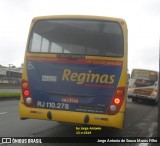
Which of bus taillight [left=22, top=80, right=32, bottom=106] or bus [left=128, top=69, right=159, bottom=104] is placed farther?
bus [left=128, top=69, right=159, bottom=104]

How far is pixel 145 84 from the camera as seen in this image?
89.2ft

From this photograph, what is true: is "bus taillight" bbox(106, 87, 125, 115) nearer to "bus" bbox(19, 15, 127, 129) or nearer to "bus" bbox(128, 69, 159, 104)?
"bus" bbox(19, 15, 127, 129)

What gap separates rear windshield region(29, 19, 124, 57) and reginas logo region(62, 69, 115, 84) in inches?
19.4

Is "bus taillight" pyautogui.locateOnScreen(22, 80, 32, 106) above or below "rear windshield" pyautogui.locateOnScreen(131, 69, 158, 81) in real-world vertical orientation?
above

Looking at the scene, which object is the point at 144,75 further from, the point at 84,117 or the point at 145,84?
the point at 84,117

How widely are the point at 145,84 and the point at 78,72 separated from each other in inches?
765

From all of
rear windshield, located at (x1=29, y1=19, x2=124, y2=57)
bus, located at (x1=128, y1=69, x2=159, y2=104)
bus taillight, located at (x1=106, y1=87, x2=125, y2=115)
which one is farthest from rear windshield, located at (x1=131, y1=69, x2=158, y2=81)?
bus taillight, located at (x1=106, y1=87, x2=125, y2=115)

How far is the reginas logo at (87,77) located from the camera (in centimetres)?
834

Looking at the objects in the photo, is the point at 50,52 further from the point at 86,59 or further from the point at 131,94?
the point at 131,94

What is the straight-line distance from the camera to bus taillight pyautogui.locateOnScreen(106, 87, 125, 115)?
8.24 meters

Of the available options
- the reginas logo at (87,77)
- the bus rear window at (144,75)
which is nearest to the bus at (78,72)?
the reginas logo at (87,77)

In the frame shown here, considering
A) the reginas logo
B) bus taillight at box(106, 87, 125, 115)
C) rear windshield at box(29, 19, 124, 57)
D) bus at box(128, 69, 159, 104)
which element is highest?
rear windshield at box(29, 19, 124, 57)

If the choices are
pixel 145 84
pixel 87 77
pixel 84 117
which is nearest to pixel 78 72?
pixel 87 77

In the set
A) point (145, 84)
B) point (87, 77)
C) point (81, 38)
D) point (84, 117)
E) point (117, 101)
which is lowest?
point (145, 84)
